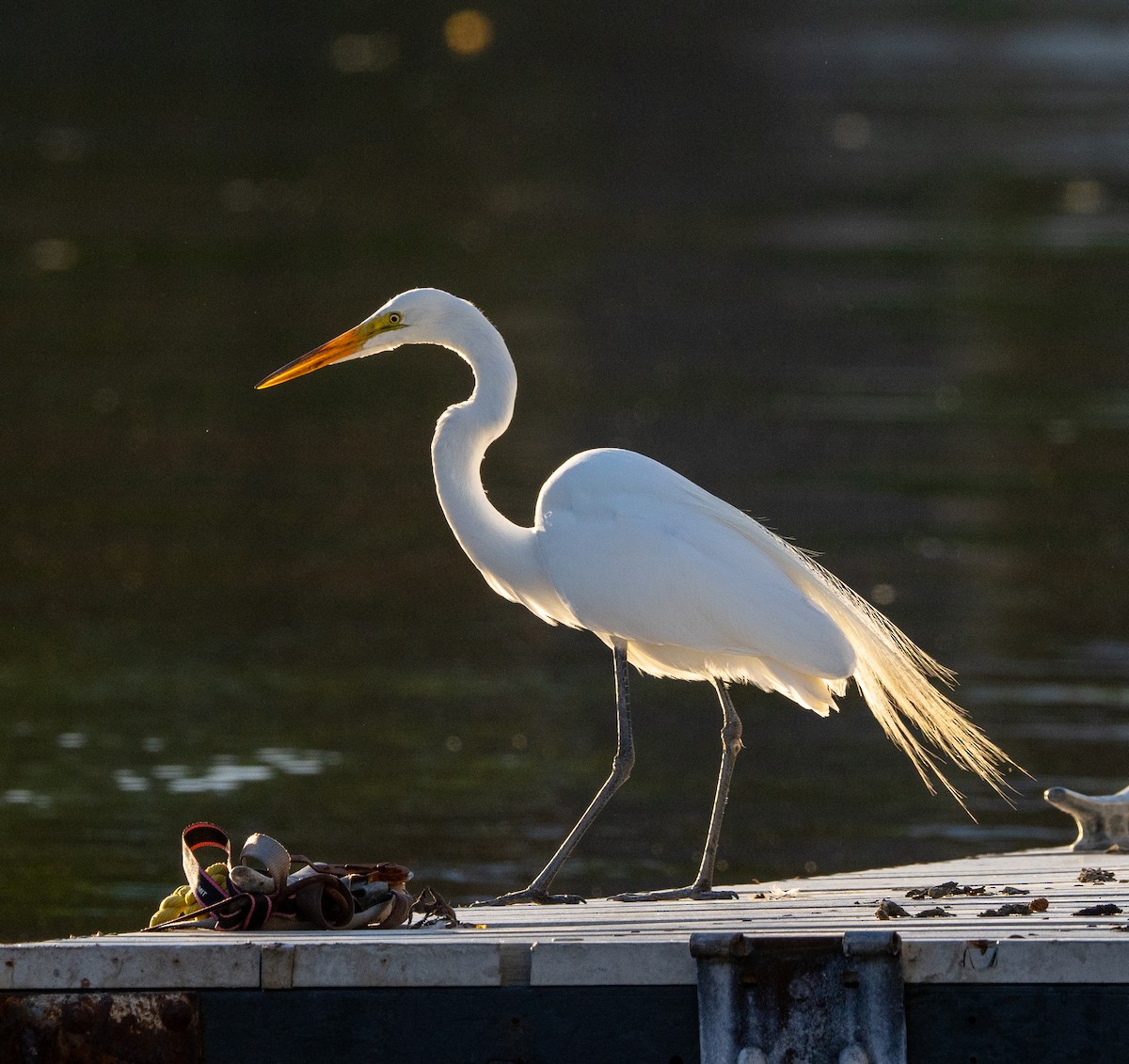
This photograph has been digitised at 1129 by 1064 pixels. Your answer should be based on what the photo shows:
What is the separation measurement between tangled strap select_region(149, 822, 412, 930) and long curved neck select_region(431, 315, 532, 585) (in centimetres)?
170

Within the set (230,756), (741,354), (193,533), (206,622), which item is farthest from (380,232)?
(230,756)

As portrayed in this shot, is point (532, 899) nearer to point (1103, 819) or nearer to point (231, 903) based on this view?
point (231, 903)

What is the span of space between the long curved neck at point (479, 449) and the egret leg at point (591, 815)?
47cm

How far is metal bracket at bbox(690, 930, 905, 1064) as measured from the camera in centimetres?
433

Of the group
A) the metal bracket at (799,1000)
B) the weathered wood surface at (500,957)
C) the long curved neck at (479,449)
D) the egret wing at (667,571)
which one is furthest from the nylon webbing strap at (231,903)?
the long curved neck at (479,449)

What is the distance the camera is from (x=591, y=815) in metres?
6.12

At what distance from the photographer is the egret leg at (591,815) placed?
5824 millimetres

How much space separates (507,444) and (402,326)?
Result: 9.02 m

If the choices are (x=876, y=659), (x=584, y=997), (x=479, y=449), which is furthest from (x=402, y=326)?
(x=584, y=997)

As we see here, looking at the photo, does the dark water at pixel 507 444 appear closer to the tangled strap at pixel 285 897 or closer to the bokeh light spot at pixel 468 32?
the tangled strap at pixel 285 897

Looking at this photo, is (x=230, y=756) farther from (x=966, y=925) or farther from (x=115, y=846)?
(x=966, y=925)

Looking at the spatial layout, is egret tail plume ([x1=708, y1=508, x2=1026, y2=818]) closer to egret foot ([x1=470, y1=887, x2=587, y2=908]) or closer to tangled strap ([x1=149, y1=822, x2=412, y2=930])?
egret foot ([x1=470, y1=887, x2=587, y2=908])

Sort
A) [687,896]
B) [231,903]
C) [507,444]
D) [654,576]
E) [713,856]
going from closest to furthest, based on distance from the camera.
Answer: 1. [231,903]
2. [687,896]
3. [713,856]
4. [654,576]
5. [507,444]

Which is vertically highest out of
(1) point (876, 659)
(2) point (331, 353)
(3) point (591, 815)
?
(2) point (331, 353)
